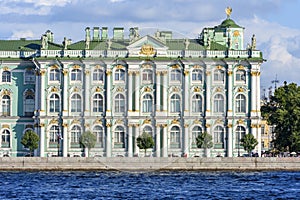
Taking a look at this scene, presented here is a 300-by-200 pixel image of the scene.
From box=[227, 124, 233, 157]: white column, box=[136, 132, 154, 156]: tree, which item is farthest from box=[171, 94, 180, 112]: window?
box=[227, 124, 233, 157]: white column

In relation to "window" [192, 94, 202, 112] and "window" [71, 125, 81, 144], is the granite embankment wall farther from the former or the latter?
"window" [192, 94, 202, 112]

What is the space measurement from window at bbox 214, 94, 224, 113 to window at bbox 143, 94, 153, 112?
546 centimetres

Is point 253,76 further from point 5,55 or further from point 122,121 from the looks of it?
point 5,55

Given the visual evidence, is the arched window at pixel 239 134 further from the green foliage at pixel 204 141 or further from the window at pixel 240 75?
the window at pixel 240 75

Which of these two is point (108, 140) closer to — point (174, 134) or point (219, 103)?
point (174, 134)

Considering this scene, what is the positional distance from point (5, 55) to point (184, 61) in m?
15.5

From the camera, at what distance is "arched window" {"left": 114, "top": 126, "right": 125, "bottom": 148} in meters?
106

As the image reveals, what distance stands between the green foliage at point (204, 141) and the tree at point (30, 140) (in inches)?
532

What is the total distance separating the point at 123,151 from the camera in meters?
106

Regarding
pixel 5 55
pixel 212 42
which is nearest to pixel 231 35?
pixel 212 42

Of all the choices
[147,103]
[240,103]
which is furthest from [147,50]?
[240,103]

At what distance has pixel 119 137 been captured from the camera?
107 meters

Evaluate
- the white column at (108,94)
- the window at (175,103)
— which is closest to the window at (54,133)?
the white column at (108,94)

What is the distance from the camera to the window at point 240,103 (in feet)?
350
